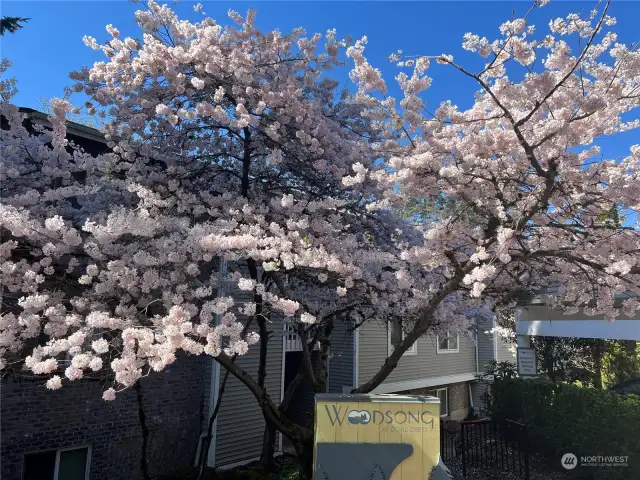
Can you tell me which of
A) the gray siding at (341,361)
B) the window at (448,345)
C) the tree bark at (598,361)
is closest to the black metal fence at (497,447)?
the gray siding at (341,361)

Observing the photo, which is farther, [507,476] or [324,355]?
[324,355]

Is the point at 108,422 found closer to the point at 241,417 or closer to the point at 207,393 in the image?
the point at 207,393

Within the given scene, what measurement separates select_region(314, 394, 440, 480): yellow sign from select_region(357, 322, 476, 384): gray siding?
7285 millimetres

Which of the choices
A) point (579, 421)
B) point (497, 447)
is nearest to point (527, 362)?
point (579, 421)

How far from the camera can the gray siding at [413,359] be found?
13438 millimetres

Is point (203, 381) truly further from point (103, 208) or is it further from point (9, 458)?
point (103, 208)

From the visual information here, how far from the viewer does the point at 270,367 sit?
11.4m

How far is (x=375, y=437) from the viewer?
5.16 metres

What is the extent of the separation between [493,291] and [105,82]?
20.9ft

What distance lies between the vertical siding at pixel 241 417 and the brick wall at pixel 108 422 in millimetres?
661

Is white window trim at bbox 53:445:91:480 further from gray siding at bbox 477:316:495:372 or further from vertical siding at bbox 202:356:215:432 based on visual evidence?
gray siding at bbox 477:316:495:372

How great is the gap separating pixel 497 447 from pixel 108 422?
7141mm

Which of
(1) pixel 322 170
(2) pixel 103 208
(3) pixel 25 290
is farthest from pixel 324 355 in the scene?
(3) pixel 25 290

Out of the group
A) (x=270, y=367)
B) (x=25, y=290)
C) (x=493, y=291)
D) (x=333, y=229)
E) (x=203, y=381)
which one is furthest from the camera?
(x=270, y=367)
